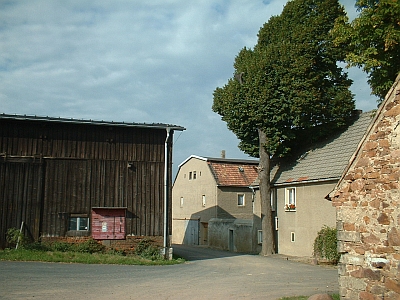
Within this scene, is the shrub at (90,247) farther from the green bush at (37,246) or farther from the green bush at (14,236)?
the green bush at (14,236)

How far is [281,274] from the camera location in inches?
737

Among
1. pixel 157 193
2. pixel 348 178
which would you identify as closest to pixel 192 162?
pixel 157 193

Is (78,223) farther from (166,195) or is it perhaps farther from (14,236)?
(166,195)

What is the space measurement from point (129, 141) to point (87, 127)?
2176 mm

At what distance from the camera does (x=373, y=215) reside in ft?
33.4

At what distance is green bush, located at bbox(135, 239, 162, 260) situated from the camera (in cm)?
2238

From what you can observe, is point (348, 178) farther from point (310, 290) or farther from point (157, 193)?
point (157, 193)

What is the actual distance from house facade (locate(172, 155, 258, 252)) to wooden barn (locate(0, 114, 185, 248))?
11.8 m

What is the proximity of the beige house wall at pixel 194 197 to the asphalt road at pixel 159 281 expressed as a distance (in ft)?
59.7

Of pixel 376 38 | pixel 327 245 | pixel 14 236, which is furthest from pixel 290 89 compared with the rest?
pixel 14 236

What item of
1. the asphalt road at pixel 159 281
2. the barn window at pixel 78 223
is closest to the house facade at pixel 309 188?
the asphalt road at pixel 159 281

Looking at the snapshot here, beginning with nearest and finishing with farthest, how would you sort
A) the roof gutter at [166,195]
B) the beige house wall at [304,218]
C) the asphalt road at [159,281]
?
the asphalt road at [159,281] → the roof gutter at [166,195] → the beige house wall at [304,218]

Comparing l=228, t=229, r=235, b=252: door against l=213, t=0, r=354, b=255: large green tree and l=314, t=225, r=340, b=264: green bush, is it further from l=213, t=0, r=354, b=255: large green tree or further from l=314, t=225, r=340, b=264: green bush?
l=314, t=225, r=340, b=264: green bush

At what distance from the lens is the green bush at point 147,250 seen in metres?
22.4
